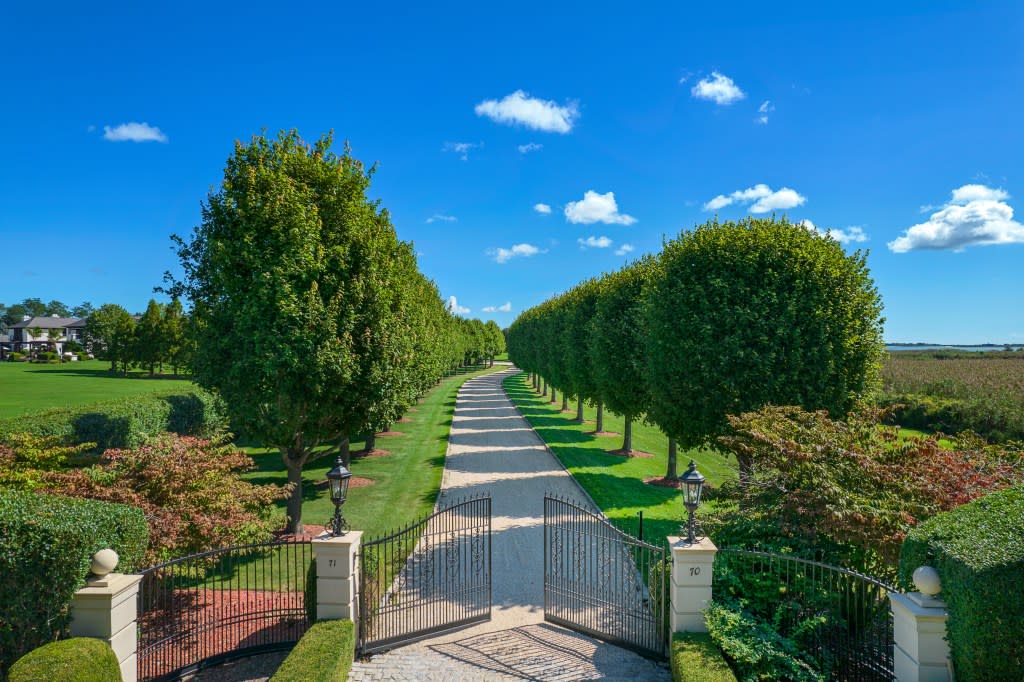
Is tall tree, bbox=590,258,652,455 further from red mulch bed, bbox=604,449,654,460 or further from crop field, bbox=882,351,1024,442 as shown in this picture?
crop field, bbox=882,351,1024,442

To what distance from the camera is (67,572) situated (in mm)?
6746

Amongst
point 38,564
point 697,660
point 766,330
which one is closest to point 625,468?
point 766,330

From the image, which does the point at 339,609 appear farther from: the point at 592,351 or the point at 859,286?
the point at 592,351

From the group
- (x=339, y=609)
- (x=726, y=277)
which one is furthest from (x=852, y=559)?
(x=339, y=609)

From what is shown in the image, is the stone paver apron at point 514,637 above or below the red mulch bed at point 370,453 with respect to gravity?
below

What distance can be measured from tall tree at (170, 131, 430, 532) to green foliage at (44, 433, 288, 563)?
2287 mm

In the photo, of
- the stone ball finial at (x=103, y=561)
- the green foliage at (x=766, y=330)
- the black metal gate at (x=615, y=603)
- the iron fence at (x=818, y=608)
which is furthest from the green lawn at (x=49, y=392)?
the iron fence at (x=818, y=608)

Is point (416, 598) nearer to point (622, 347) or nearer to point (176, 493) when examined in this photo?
point (176, 493)

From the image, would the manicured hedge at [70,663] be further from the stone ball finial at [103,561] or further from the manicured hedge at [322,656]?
the manicured hedge at [322,656]

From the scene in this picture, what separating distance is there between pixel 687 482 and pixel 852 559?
3741 mm

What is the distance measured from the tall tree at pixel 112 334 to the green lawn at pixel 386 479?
47.1 meters

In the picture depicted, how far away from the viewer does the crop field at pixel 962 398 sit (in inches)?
1120

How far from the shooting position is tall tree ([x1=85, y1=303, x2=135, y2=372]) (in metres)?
62.4

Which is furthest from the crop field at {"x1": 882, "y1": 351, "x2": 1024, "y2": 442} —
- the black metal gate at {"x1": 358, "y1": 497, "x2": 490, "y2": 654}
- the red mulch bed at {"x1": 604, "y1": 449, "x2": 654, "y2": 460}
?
the black metal gate at {"x1": 358, "y1": 497, "x2": 490, "y2": 654}
